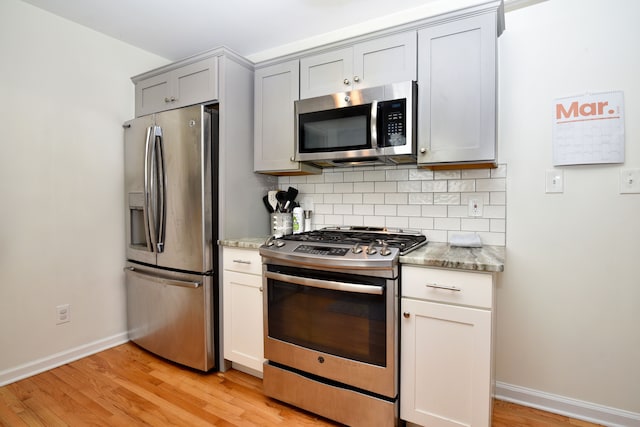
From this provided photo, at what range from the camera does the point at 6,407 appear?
5.83ft

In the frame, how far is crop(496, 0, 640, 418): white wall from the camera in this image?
161 centimetres

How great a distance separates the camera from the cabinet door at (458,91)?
1.63 metres

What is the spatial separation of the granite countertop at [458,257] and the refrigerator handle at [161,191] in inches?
67.9

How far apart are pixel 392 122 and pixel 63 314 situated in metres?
2.67

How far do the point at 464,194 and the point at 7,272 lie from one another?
9.81 feet

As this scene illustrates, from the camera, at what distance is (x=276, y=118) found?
7.47 feet

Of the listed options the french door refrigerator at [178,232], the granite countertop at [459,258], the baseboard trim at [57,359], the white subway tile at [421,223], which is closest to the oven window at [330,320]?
the granite countertop at [459,258]

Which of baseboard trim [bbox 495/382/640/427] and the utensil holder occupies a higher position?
the utensil holder

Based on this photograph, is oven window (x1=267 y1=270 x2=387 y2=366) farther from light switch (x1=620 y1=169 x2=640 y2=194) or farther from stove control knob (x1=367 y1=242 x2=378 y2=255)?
light switch (x1=620 y1=169 x2=640 y2=194)

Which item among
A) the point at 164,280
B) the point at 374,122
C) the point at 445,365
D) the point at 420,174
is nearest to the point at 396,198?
the point at 420,174

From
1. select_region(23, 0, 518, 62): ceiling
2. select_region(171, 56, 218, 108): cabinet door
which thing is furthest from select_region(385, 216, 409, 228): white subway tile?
select_region(171, 56, 218, 108): cabinet door

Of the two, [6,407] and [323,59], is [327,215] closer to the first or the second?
[323,59]

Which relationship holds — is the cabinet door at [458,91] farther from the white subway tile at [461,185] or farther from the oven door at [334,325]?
the oven door at [334,325]

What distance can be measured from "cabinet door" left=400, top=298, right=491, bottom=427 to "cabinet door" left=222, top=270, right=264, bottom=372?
0.93 meters
